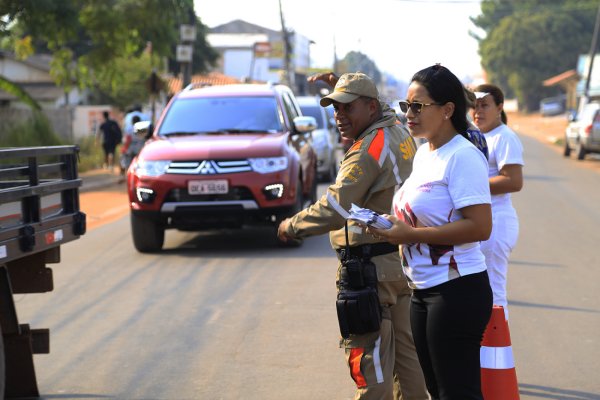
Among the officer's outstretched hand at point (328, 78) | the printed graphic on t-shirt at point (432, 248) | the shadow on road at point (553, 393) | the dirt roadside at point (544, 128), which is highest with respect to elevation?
the officer's outstretched hand at point (328, 78)

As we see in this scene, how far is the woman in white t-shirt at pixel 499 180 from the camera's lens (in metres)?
5.52

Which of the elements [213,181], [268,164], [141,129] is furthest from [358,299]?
[141,129]

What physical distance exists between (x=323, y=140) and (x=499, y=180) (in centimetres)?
1493

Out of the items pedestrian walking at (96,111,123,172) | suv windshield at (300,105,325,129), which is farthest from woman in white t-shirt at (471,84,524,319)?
pedestrian walking at (96,111,123,172)

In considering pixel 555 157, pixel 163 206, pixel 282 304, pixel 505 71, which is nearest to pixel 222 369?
pixel 282 304

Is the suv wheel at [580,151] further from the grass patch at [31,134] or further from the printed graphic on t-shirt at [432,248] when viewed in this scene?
the printed graphic on t-shirt at [432,248]

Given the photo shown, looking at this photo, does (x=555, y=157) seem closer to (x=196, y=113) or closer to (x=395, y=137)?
(x=196, y=113)

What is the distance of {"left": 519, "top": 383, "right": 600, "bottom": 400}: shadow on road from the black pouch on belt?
1989 mm

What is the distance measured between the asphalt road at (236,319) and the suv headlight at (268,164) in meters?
0.98

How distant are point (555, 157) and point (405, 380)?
29.5 meters

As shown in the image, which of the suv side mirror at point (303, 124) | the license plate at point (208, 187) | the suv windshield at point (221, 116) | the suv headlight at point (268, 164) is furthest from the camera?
the suv windshield at point (221, 116)

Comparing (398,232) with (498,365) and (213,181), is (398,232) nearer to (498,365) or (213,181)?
(498,365)

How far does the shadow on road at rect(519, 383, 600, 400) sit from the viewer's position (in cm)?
585

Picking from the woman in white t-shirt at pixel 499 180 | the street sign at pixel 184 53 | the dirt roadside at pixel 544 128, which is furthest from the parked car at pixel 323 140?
the dirt roadside at pixel 544 128
